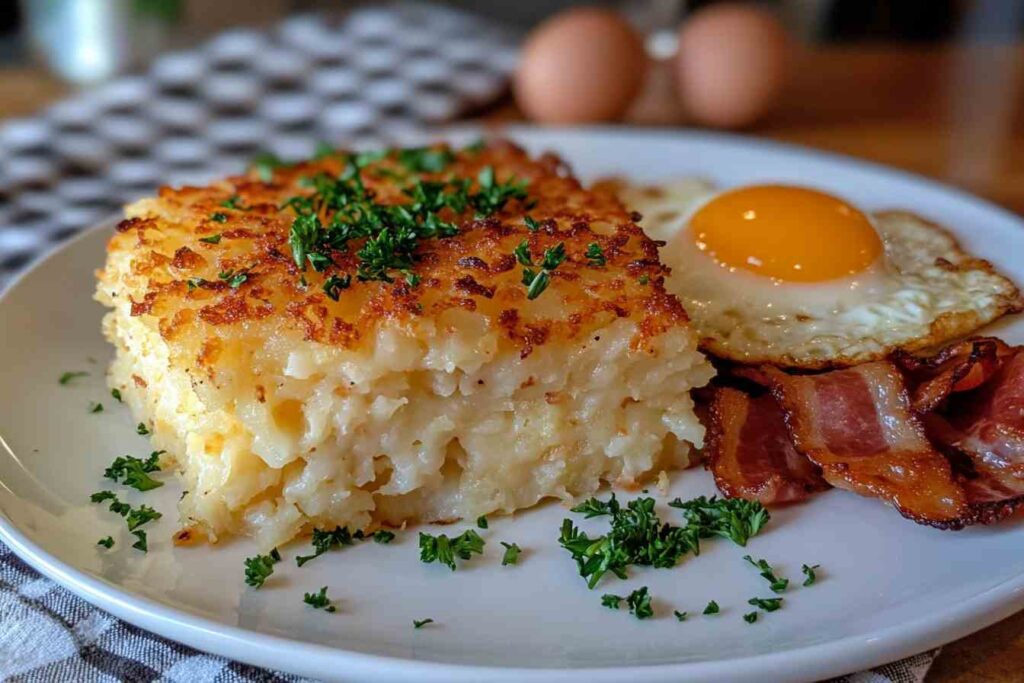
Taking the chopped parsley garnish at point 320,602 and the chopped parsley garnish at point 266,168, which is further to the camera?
the chopped parsley garnish at point 266,168

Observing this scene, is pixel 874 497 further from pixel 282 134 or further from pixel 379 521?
pixel 282 134

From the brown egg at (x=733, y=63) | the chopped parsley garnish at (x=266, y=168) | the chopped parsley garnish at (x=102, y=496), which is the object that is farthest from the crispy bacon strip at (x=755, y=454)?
the brown egg at (x=733, y=63)

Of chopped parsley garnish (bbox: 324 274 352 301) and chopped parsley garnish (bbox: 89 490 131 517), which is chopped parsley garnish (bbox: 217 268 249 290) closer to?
chopped parsley garnish (bbox: 324 274 352 301)

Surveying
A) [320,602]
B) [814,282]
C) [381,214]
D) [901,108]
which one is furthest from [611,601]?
[901,108]

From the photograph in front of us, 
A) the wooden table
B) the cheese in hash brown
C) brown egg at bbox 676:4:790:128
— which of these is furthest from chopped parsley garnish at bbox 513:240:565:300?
the wooden table

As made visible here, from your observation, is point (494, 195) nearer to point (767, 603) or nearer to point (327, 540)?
point (327, 540)

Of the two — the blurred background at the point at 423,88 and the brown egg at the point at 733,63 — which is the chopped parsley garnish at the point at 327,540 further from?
the brown egg at the point at 733,63

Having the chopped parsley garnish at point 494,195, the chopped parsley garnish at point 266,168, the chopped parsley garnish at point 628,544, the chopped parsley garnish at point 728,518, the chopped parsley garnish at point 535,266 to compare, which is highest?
the chopped parsley garnish at point 535,266
